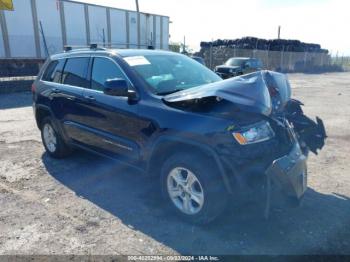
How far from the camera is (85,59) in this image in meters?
4.69

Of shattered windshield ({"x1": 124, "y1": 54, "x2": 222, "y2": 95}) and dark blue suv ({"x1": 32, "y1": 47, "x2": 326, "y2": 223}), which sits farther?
shattered windshield ({"x1": 124, "y1": 54, "x2": 222, "y2": 95})

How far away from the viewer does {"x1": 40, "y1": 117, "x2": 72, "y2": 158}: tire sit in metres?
5.42

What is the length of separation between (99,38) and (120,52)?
48.2 feet

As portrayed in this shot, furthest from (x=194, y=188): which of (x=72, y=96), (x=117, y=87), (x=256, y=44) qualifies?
(x=256, y=44)

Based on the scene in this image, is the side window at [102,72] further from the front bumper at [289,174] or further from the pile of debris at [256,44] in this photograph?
the pile of debris at [256,44]

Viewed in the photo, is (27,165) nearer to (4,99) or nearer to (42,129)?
(42,129)

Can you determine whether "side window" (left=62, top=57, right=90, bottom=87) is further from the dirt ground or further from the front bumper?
the front bumper

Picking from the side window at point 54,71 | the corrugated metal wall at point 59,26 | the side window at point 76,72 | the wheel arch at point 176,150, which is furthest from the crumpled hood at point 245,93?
the corrugated metal wall at point 59,26

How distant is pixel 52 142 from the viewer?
5.58 meters

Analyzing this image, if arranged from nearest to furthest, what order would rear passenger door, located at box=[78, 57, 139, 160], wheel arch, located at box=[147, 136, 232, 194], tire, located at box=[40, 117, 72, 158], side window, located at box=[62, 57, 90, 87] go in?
wheel arch, located at box=[147, 136, 232, 194] < rear passenger door, located at box=[78, 57, 139, 160] < side window, located at box=[62, 57, 90, 87] < tire, located at box=[40, 117, 72, 158]

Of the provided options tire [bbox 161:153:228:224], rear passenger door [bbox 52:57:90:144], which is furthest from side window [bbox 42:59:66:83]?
tire [bbox 161:153:228:224]

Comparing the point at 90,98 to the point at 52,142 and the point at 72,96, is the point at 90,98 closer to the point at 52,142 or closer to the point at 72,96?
the point at 72,96

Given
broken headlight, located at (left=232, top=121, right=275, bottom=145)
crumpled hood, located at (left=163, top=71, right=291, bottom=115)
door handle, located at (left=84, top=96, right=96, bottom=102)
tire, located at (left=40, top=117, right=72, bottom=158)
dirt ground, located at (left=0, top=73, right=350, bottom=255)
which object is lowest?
dirt ground, located at (left=0, top=73, right=350, bottom=255)

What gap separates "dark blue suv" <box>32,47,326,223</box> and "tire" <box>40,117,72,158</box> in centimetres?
77
